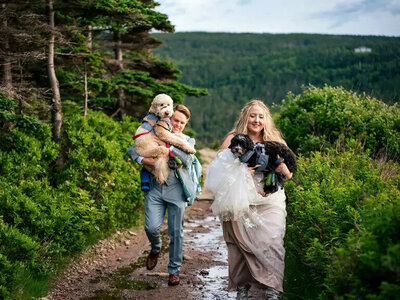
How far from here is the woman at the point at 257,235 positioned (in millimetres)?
5199

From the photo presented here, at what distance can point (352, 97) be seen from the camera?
11.6 meters

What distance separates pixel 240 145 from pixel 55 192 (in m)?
3.62

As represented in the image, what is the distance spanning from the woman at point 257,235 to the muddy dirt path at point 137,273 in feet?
2.22

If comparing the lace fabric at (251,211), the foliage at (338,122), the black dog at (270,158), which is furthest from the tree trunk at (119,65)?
the black dog at (270,158)

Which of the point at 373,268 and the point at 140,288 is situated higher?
the point at 373,268

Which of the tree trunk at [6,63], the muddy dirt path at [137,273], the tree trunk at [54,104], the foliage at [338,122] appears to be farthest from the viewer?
the foliage at [338,122]

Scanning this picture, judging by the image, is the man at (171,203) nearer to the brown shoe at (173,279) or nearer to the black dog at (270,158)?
the brown shoe at (173,279)

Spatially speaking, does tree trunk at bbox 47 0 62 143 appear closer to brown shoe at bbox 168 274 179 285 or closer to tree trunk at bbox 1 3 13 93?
tree trunk at bbox 1 3 13 93

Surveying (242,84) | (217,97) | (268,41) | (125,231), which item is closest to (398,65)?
(125,231)

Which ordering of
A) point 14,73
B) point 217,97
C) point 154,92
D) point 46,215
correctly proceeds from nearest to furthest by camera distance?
point 46,215, point 14,73, point 154,92, point 217,97

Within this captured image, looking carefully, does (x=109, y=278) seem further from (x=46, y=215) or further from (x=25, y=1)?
(x=25, y=1)

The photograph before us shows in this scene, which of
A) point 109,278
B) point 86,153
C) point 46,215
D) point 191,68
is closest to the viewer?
point 46,215

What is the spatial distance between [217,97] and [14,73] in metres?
102

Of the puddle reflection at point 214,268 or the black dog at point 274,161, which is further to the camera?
the puddle reflection at point 214,268
